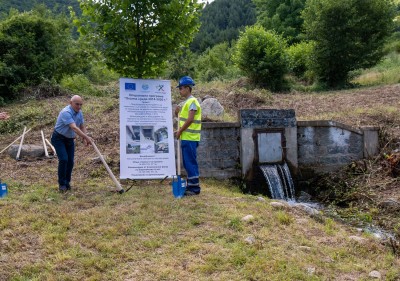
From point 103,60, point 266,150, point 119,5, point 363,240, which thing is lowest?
point 363,240

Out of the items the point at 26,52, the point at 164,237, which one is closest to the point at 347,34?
the point at 26,52

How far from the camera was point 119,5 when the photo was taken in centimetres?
687

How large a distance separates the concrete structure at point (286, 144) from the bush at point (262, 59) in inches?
373

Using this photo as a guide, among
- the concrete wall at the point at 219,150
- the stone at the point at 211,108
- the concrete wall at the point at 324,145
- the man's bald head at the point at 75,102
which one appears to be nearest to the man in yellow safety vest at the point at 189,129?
the man's bald head at the point at 75,102

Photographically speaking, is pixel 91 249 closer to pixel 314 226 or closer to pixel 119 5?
pixel 314 226

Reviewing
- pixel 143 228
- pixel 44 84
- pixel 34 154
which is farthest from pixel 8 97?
pixel 143 228

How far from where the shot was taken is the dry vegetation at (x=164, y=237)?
408 centimetres

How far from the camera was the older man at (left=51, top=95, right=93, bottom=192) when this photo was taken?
6.45m

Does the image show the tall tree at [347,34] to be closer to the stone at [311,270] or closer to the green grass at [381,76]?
the green grass at [381,76]

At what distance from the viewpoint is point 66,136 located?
A: 21.6ft

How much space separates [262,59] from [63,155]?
13.8 metres

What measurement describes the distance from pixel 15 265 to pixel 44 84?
42.2 ft

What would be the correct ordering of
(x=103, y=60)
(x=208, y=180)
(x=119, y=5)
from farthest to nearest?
1. (x=208, y=180)
2. (x=103, y=60)
3. (x=119, y=5)

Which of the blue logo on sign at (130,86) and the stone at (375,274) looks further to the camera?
the blue logo on sign at (130,86)
